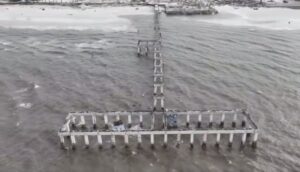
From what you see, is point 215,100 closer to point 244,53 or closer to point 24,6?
point 244,53

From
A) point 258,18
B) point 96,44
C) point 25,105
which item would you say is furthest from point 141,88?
point 258,18

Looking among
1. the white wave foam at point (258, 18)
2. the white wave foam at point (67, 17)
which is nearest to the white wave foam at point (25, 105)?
the white wave foam at point (67, 17)

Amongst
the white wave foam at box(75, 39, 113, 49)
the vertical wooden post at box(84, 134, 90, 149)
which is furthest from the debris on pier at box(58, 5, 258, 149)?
the white wave foam at box(75, 39, 113, 49)

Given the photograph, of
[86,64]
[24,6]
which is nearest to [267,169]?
[86,64]

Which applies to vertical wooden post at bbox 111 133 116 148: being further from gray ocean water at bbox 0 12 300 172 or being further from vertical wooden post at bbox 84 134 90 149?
vertical wooden post at bbox 84 134 90 149

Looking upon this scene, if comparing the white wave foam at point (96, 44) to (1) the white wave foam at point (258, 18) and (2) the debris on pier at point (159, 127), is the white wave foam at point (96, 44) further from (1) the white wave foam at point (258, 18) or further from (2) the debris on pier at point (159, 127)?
(1) the white wave foam at point (258, 18)
